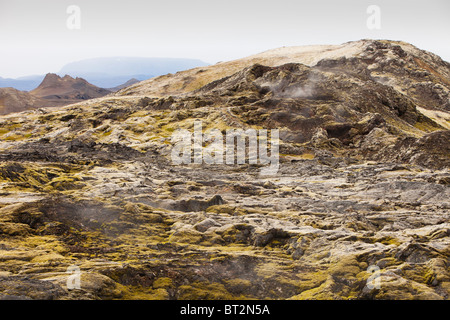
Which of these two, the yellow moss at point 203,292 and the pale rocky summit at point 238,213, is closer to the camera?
the yellow moss at point 203,292

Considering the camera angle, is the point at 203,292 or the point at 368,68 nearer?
the point at 203,292

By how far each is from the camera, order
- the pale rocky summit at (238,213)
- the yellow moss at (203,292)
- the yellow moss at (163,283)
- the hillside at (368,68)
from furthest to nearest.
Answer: the hillside at (368,68), the pale rocky summit at (238,213), the yellow moss at (163,283), the yellow moss at (203,292)

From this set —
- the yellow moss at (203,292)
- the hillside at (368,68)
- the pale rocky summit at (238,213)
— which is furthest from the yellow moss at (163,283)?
the hillside at (368,68)

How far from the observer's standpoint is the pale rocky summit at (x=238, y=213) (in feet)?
61.0

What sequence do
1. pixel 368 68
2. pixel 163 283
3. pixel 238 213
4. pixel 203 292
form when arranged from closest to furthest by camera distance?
pixel 203 292 < pixel 163 283 < pixel 238 213 < pixel 368 68

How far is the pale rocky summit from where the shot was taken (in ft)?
61.0

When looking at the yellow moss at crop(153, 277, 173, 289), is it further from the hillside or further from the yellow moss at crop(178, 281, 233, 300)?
the hillside

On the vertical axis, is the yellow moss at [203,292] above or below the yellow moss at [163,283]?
below

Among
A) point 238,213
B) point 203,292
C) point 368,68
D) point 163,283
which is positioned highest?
point 368,68

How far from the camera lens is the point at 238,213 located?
31406 millimetres

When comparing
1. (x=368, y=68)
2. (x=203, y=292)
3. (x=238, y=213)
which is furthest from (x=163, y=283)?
(x=368, y=68)

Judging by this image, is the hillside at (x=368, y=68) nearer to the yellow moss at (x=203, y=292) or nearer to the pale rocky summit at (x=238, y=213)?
the pale rocky summit at (x=238, y=213)

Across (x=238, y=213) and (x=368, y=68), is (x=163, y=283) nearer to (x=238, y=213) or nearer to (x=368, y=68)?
(x=238, y=213)
